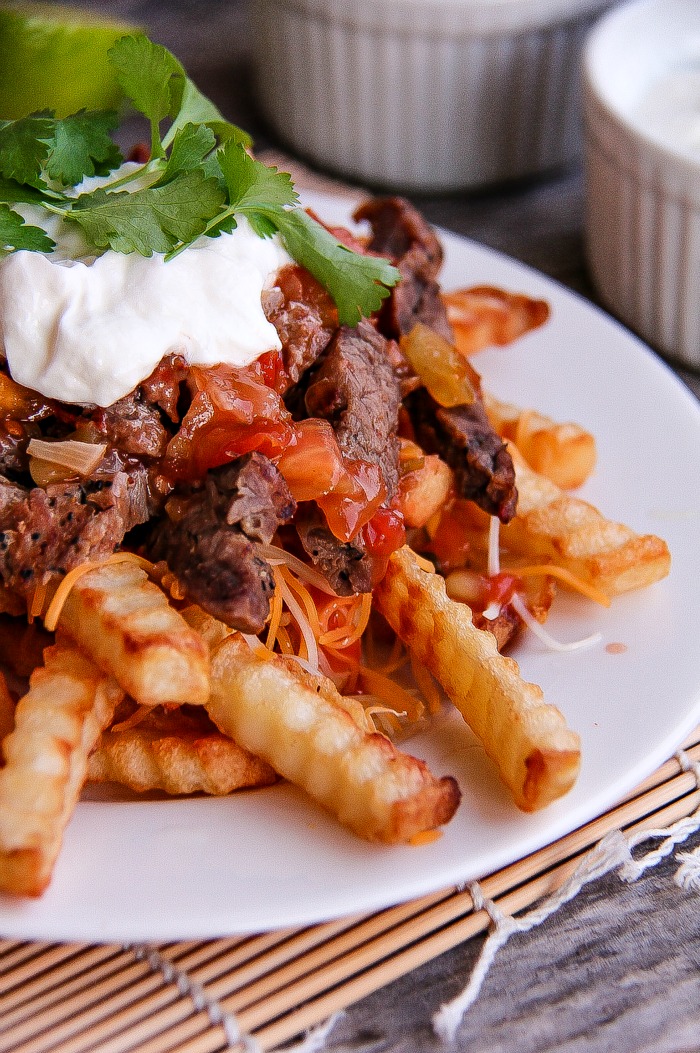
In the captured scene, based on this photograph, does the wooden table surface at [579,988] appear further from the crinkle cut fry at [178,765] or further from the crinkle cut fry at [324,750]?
the crinkle cut fry at [178,765]

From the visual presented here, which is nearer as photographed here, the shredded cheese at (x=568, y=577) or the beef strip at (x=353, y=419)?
the beef strip at (x=353, y=419)

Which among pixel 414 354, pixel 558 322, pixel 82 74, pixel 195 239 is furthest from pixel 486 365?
pixel 82 74

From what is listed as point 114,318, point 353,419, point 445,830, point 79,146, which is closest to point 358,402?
point 353,419

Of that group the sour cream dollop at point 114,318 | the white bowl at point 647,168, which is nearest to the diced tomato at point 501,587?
the sour cream dollop at point 114,318

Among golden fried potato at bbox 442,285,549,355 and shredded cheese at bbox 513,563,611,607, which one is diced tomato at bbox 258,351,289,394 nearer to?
shredded cheese at bbox 513,563,611,607

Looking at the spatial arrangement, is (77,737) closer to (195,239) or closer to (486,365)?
(195,239)

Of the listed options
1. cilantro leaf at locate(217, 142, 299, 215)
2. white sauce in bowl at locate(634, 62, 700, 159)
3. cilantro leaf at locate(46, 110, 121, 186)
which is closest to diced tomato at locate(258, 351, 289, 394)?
cilantro leaf at locate(217, 142, 299, 215)

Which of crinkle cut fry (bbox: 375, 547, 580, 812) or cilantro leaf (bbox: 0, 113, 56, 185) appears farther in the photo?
cilantro leaf (bbox: 0, 113, 56, 185)

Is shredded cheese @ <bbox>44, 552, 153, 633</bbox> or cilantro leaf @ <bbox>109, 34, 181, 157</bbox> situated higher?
cilantro leaf @ <bbox>109, 34, 181, 157</bbox>
